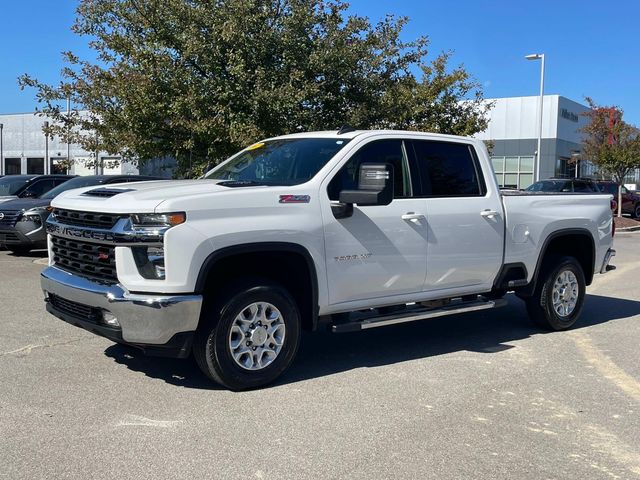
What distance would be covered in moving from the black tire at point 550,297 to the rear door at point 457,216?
0.95m

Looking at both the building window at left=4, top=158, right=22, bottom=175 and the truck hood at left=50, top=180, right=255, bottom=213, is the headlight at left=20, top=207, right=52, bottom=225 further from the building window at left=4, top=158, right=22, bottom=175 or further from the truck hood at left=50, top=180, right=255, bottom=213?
the building window at left=4, top=158, right=22, bottom=175

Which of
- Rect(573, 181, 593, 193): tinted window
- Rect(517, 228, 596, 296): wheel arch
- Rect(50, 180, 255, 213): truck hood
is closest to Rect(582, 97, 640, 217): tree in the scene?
Rect(573, 181, 593, 193): tinted window

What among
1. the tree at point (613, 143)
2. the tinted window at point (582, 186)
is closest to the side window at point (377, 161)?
the tinted window at point (582, 186)

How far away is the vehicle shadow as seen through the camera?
18.5 feet

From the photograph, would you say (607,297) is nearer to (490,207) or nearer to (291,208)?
(490,207)

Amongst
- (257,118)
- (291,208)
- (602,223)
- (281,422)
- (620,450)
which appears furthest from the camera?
(257,118)

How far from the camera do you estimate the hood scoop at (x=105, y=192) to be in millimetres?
5039

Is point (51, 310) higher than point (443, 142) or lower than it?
lower

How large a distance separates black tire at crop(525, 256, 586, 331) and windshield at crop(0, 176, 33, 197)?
12.0 m

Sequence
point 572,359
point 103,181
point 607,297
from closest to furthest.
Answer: point 572,359, point 607,297, point 103,181

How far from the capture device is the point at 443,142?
654 centimetres

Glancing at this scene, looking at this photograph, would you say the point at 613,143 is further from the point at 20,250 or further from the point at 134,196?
the point at 134,196

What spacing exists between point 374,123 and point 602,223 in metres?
6.13

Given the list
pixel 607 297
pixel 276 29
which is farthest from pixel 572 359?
pixel 276 29
